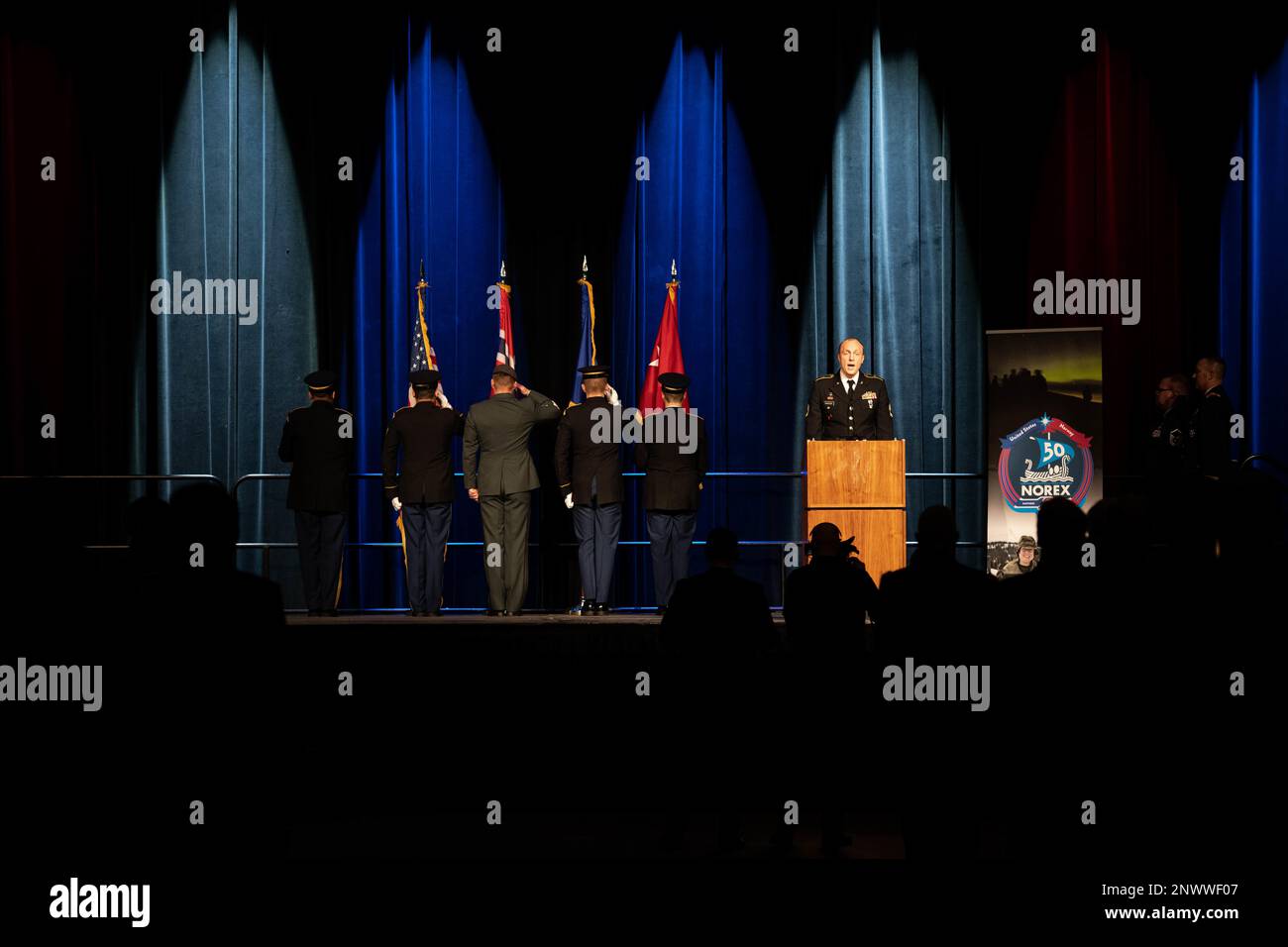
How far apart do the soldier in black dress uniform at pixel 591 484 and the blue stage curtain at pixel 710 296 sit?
1.77 m

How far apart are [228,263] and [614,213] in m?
3.09

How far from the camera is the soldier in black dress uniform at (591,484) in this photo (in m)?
9.06

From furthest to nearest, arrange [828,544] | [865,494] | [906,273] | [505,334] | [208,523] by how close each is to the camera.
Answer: [906,273] < [505,334] < [865,494] < [828,544] < [208,523]

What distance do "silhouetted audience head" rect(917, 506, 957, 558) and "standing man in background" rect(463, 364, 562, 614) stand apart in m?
4.88

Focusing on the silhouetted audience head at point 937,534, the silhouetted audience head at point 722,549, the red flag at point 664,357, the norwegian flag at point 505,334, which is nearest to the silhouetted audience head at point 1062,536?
the silhouetted audience head at point 937,534

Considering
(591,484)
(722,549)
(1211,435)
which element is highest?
(1211,435)

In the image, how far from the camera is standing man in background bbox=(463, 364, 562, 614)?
906 centimetres

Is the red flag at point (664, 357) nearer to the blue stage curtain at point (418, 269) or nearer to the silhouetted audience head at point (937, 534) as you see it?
the blue stage curtain at point (418, 269)

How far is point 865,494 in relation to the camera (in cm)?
854

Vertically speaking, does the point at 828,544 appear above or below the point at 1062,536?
below

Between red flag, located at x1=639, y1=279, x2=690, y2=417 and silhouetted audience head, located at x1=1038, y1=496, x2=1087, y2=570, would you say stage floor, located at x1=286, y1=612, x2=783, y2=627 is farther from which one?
silhouetted audience head, located at x1=1038, y1=496, x2=1087, y2=570

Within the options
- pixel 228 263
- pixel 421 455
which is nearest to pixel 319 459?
pixel 421 455

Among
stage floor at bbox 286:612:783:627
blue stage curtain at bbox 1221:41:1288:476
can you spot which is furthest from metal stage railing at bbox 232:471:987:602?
blue stage curtain at bbox 1221:41:1288:476

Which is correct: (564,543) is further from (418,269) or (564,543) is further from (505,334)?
(418,269)
